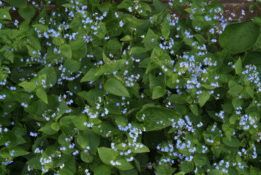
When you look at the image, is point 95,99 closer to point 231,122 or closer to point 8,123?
point 8,123

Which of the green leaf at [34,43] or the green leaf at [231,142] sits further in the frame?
the green leaf at [34,43]

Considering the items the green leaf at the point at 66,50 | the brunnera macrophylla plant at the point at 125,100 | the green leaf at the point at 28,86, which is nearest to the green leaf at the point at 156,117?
the brunnera macrophylla plant at the point at 125,100

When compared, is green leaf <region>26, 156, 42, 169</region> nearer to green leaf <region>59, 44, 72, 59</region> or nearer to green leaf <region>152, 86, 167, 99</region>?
green leaf <region>59, 44, 72, 59</region>

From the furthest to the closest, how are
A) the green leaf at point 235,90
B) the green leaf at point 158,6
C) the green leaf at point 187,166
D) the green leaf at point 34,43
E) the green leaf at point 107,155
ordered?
the green leaf at point 158,6
the green leaf at point 34,43
the green leaf at point 235,90
the green leaf at point 187,166
the green leaf at point 107,155

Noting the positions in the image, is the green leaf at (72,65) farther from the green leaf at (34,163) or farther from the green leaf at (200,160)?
the green leaf at (200,160)

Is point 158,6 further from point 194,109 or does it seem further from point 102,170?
point 102,170

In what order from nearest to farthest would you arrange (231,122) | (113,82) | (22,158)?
(113,82), (231,122), (22,158)

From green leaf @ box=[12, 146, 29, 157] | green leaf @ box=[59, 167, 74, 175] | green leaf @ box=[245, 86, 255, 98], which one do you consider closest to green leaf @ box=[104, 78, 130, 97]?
green leaf @ box=[59, 167, 74, 175]

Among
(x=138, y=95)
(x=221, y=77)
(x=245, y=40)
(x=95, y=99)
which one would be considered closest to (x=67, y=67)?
(x=95, y=99)
